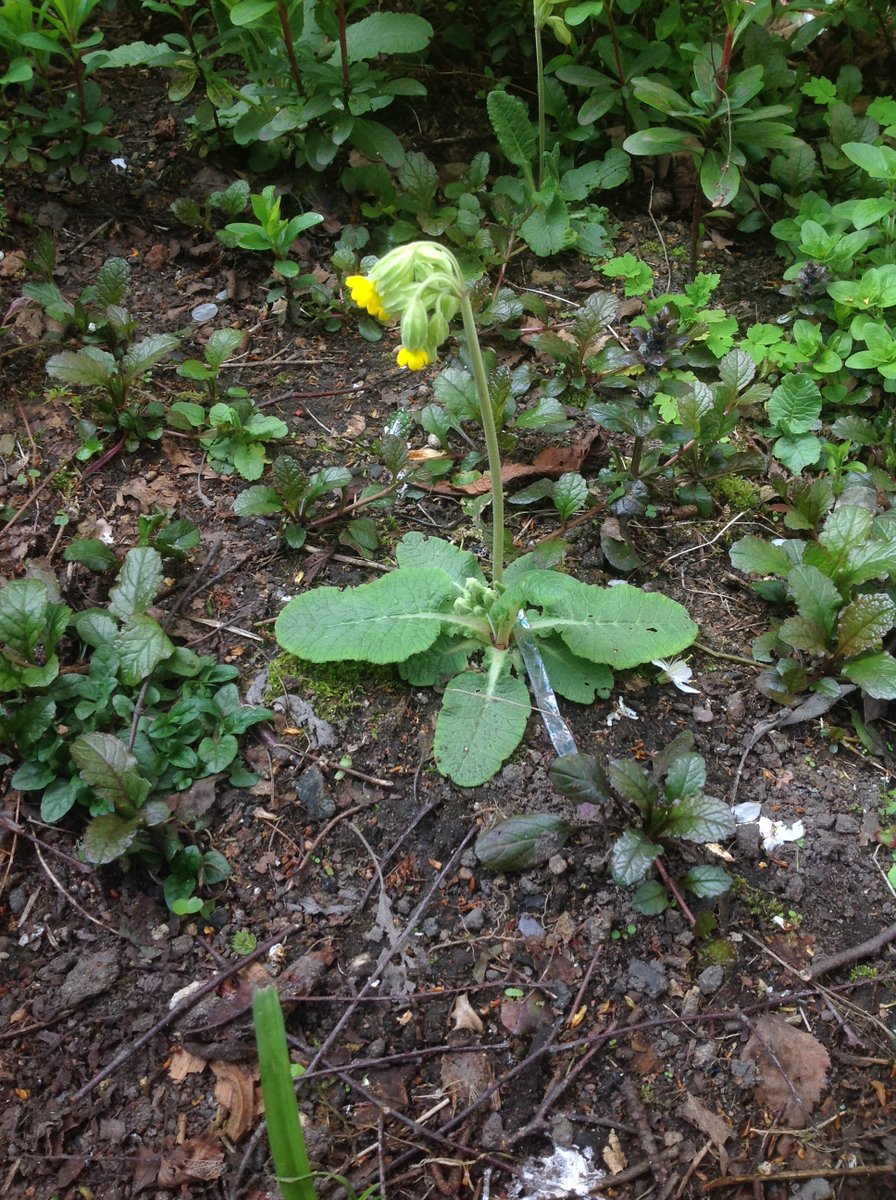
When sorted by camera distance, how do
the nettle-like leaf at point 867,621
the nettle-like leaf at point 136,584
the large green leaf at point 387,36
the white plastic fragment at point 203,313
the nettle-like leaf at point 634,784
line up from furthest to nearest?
1. the white plastic fragment at point 203,313
2. the large green leaf at point 387,36
3. the nettle-like leaf at point 136,584
4. the nettle-like leaf at point 867,621
5. the nettle-like leaf at point 634,784

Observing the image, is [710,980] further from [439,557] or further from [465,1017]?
[439,557]

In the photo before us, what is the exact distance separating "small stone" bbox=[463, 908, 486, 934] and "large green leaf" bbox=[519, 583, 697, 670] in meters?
0.72

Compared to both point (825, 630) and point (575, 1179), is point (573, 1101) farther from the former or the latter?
point (825, 630)

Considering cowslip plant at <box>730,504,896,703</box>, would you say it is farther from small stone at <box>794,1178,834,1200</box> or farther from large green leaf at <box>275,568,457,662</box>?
small stone at <box>794,1178,834,1200</box>

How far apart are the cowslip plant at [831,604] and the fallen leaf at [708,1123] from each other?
3.52 ft

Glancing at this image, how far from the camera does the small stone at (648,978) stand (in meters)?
2.06

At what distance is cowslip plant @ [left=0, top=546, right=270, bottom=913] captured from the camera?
7.07ft

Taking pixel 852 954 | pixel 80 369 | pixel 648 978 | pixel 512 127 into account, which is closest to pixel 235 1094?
pixel 648 978

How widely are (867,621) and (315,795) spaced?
4.96 feet

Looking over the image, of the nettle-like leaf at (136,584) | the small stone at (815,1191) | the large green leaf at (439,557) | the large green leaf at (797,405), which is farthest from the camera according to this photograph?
the large green leaf at (797,405)

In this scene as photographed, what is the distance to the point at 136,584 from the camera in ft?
8.29

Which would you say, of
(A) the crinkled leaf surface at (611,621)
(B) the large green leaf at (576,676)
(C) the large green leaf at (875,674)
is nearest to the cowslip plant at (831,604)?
(C) the large green leaf at (875,674)

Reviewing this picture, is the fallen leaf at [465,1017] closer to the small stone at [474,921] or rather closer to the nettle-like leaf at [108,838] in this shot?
the small stone at [474,921]

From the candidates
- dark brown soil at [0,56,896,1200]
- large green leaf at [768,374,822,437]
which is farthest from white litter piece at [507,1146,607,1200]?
large green leaf at [768,374,822,437]
